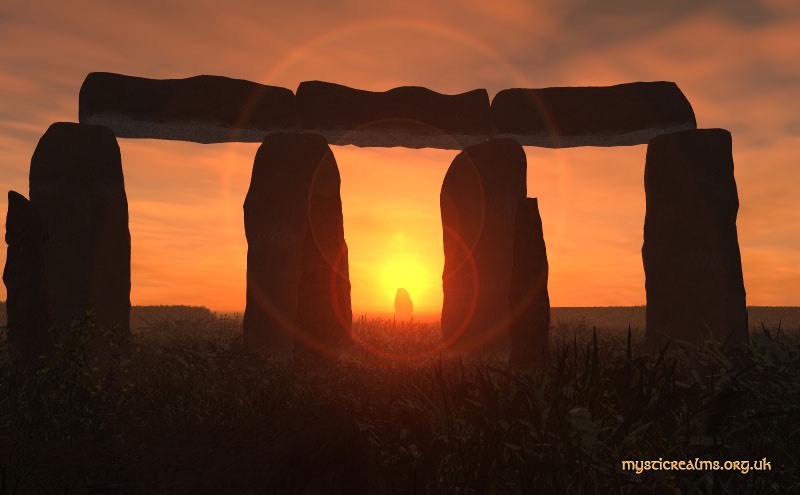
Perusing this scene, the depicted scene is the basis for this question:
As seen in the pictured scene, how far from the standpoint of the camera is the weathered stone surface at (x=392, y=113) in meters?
13.6

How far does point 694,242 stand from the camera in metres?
12.6

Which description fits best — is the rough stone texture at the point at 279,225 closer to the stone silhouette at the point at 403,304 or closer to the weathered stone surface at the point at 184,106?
the weathered stone surface at the point at 184,106

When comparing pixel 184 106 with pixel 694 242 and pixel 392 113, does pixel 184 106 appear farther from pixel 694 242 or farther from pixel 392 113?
pixel 694 242

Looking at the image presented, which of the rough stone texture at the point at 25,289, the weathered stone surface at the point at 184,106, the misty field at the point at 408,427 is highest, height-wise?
the weathered stone surface at the point at 184,106

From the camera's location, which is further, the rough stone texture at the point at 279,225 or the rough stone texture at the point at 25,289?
the rough stone texture at the point at 279,225

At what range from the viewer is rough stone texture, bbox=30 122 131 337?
11875 millimetres

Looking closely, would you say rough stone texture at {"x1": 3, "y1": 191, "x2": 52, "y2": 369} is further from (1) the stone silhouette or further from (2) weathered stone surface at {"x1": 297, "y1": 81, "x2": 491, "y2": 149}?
(1) the stone silhouette

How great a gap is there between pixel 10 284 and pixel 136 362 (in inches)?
79.0

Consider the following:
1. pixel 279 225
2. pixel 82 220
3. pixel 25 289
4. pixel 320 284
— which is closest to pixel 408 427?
pixel 320 284

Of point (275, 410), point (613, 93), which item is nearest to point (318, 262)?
point (275, 410)

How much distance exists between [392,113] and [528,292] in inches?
204

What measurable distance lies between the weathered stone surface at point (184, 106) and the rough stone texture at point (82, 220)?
819mm

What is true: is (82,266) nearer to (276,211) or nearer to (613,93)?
(276,211)

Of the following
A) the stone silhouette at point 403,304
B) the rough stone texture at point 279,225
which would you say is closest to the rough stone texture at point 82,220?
the rough stone texture at point 279,225
